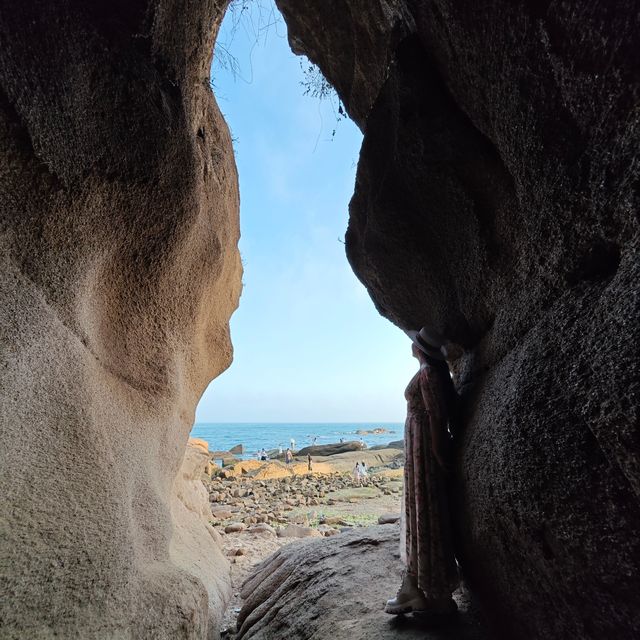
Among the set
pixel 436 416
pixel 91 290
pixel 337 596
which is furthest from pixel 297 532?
pixel 91 290

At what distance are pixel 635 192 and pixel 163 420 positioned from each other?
3997mm

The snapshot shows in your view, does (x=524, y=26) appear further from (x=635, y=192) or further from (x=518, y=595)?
(x=518, y=595)

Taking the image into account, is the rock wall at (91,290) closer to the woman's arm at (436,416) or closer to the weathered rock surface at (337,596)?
the weathered rock surface at (337,596)

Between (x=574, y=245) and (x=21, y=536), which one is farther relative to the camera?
(x=21, y=536)

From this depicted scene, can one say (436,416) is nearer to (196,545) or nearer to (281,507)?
(196,545)

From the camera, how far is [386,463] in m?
24.4

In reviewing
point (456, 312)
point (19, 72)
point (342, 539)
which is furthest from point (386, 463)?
point (19, 72)

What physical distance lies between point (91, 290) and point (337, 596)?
294 centimetres

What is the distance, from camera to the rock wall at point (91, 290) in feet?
7.15

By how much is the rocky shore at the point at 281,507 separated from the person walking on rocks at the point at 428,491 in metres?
2.46

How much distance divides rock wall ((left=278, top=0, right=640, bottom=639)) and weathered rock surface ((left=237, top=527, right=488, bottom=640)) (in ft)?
1.63

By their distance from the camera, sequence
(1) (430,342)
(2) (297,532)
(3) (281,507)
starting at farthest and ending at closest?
(3) (281,507) < (2) (297,532) < (1) (430,342)

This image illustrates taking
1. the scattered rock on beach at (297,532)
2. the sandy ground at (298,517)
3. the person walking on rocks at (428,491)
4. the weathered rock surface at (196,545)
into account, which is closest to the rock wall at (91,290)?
the weathered rock surface at (196,545)

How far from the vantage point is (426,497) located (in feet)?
8.61
